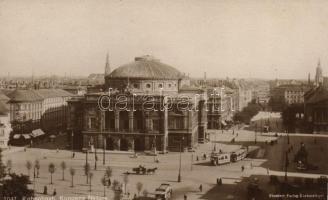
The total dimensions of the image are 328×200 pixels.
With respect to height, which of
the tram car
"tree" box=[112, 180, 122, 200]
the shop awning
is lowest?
"tree" box=[112, 180, 122, 200]

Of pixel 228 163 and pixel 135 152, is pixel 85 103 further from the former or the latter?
pixel 228 163

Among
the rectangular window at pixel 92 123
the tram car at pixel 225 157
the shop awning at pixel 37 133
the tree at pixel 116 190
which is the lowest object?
the tree at pixel 116 190

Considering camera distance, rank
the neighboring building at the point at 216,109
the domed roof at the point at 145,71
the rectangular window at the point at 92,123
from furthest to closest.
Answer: the neighboring building at the point at 216,109, the domed roof at the point at 145,71, the rectangular window at the point at 92,123

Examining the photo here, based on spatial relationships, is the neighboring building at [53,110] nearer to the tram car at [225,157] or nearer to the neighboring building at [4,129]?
the neighboring building at [4,129]

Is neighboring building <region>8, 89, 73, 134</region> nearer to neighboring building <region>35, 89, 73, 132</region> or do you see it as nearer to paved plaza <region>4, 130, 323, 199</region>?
neighboring building <region>35, 89, 73, 132</region>

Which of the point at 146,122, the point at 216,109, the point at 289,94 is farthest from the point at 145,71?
the point at 289,94

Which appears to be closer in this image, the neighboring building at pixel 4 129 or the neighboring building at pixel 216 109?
the neighboring building at pixel 4 129

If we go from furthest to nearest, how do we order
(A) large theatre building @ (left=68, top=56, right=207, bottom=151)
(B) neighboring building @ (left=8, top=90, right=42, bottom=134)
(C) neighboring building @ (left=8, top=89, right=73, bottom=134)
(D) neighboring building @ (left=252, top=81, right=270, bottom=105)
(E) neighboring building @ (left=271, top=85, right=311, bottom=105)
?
(D) neighboring building @ (left=252, top=81, right=270, bottom=105) → (E) neighboring building @ (left=271, top=85, right=311, bottom=105) → (C) neighboring building @ (left=8, top=89, right=73, bottom=134) → (B) neighboring building @ (left=8, top=90, right=42, bottom=134) → (A) large theatre building @ (left=68, top=56, right=207, bottom=151)

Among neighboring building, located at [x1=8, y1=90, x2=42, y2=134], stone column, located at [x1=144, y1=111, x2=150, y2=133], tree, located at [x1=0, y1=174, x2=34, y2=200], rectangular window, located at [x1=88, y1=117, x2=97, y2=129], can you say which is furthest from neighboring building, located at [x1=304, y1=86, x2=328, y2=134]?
tree, located at [x1=0, y1=174, x2=34, y2=200]

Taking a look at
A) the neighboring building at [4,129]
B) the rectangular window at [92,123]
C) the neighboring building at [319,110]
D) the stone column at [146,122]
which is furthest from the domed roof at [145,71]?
the neighboring building at [319,110]
